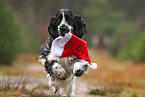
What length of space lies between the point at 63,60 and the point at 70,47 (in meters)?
0.25

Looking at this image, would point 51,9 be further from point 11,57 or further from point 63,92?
point 63,92

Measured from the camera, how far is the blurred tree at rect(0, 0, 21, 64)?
42.9 ft

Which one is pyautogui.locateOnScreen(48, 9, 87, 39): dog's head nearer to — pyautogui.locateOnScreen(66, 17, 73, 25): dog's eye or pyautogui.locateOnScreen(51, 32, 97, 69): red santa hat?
pyautogui.locateOnScreen(66, 17, 73, 25): dog's eye

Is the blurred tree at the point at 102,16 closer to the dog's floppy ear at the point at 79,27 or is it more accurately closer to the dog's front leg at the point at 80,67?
the dog's floppy ear at the point at 79,27

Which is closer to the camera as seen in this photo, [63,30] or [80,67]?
[80,67]

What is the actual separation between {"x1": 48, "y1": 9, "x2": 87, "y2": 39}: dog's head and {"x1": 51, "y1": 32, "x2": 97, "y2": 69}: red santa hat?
0.43ft

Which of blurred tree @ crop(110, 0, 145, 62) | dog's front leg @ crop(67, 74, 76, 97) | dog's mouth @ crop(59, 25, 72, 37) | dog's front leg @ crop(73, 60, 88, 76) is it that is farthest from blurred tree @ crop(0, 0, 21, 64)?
dog's front leg @ crop(73, 60, 88, 76)

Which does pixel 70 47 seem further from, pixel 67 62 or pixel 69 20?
pixel 69 20

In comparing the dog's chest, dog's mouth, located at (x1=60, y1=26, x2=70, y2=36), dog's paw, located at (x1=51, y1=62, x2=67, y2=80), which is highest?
dog's mouth, located at (x1=60, y1=26, x2=70, y2=36)

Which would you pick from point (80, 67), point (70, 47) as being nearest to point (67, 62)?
point (70, 47)

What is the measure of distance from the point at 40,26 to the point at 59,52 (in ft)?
111

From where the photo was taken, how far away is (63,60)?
3887mm

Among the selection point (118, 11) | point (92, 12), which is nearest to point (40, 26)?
point (92, 12)

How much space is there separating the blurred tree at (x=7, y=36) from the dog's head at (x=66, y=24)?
9.43 meters
